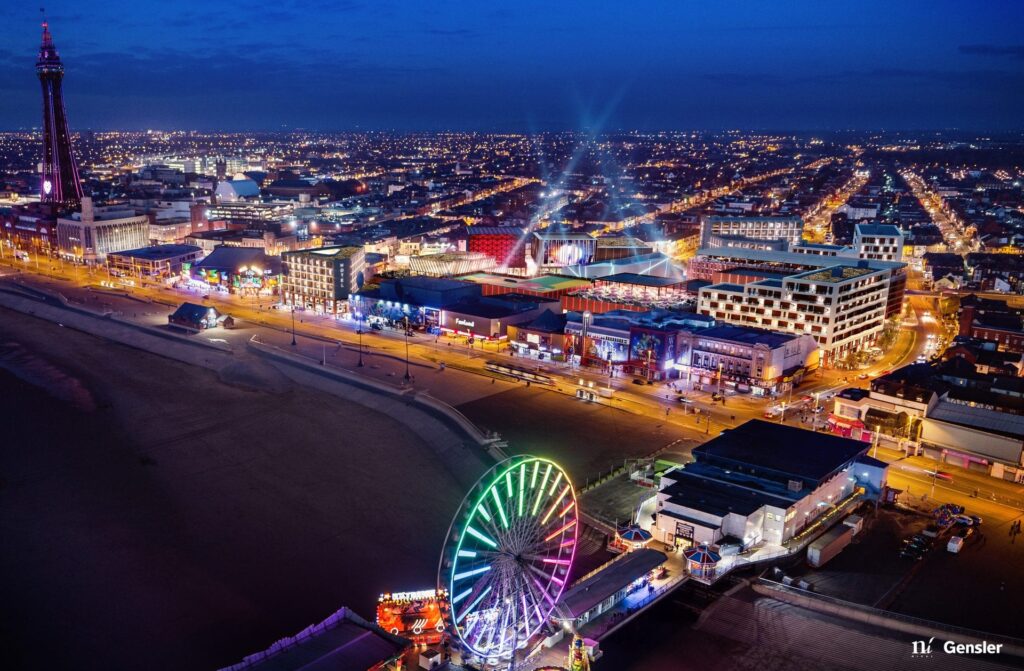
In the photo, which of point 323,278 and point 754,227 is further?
point 754,227

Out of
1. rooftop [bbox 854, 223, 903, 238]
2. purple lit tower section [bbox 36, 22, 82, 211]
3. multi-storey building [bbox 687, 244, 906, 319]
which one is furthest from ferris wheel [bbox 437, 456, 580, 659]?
purple lit tower section [bbox 36, 22, 82, 211]

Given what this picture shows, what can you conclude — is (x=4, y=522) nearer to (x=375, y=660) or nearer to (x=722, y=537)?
(x=375, y=660)

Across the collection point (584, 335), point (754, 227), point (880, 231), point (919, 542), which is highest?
point (880, 231)

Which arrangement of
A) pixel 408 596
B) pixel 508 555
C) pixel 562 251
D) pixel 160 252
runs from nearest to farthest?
pixel 508 555 < pixel 408 596 < pixel 160 252 < pixel 562 251

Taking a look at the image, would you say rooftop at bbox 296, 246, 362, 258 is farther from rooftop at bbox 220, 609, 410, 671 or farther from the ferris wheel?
rooftop at bbox 220, 609, 410, 671

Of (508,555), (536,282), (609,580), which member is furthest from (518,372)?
(508,555)

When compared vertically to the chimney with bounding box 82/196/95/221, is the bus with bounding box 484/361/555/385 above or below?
below

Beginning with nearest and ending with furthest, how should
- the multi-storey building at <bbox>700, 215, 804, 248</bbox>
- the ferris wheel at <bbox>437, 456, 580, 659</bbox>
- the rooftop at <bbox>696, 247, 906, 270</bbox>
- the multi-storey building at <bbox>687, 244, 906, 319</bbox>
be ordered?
1. the ferris wheel at <bbox>437, 456, 580, 659</bbox>
2. the multi-storey building at <bbox>687, 244, 906, 319</bbox>
3. the rooftop at <bbox>696, 247, 906, 270</bbox>
4. the multi-storey building at <bbox>700, 215, 804, 248</bbox>

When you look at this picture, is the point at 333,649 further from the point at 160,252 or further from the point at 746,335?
the point at 160,252

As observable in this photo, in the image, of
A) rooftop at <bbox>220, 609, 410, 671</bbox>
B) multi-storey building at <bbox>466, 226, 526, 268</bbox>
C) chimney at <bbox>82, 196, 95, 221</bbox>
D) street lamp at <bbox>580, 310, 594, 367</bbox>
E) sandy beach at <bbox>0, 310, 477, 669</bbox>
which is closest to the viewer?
rooftop at <bbox>220, 609, 410, 671</bbox>
